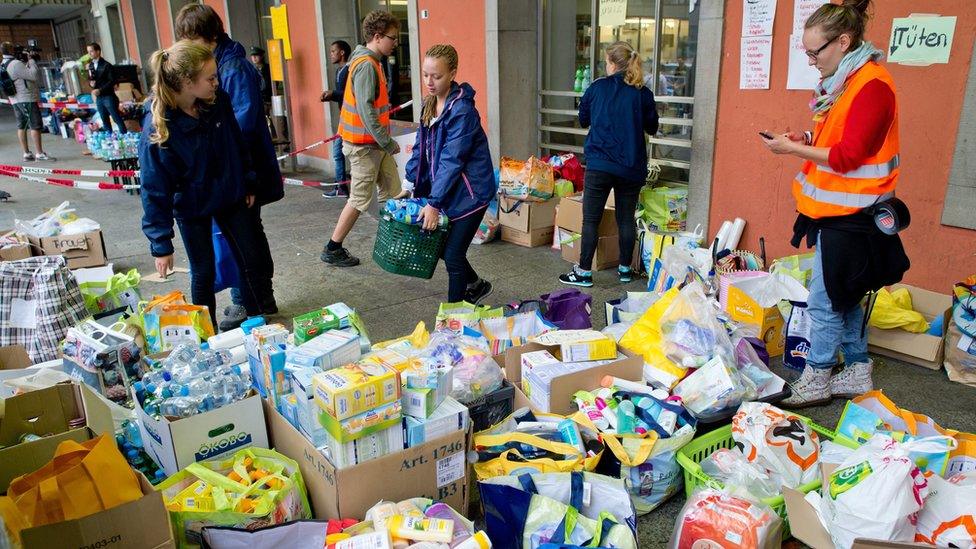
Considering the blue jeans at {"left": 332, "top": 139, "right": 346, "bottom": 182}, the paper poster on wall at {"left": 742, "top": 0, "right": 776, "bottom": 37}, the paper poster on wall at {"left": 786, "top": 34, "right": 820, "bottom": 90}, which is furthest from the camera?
the blue jeans at {"left": 332, "top": 139, "right": 346, "bottom": 182}

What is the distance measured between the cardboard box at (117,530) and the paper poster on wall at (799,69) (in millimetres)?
4538

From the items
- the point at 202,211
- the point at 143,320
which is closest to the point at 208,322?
the point at 143,320

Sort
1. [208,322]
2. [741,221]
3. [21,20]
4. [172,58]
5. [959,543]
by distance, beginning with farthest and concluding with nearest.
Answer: [21,20]
[741,221]
[208,322]
[172,58]
[959,543]

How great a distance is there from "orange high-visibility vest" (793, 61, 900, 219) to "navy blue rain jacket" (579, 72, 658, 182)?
1905mm

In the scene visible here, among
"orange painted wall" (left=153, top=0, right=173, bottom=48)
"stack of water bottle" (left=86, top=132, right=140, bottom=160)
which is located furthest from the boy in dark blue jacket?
"orange painted wall" (left=153, top=0, right=173, bottom=48)

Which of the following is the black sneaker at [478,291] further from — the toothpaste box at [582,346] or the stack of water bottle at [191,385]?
the stack of water bottle at [191,385]

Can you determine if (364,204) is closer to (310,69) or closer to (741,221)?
(741,221)

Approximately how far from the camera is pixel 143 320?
3.47 meters

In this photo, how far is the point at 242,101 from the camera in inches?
174

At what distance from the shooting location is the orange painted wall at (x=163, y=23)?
16359 millimetres

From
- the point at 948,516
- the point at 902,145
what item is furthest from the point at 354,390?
the point at 902,145

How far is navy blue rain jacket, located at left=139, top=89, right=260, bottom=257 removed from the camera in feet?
11.8

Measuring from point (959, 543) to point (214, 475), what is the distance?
2.41 meters

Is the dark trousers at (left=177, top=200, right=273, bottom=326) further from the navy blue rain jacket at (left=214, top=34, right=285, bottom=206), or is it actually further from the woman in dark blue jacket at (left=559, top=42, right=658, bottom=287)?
the woman in dark blue jacket at (left=559, top=42, right=658, bottom=287)
